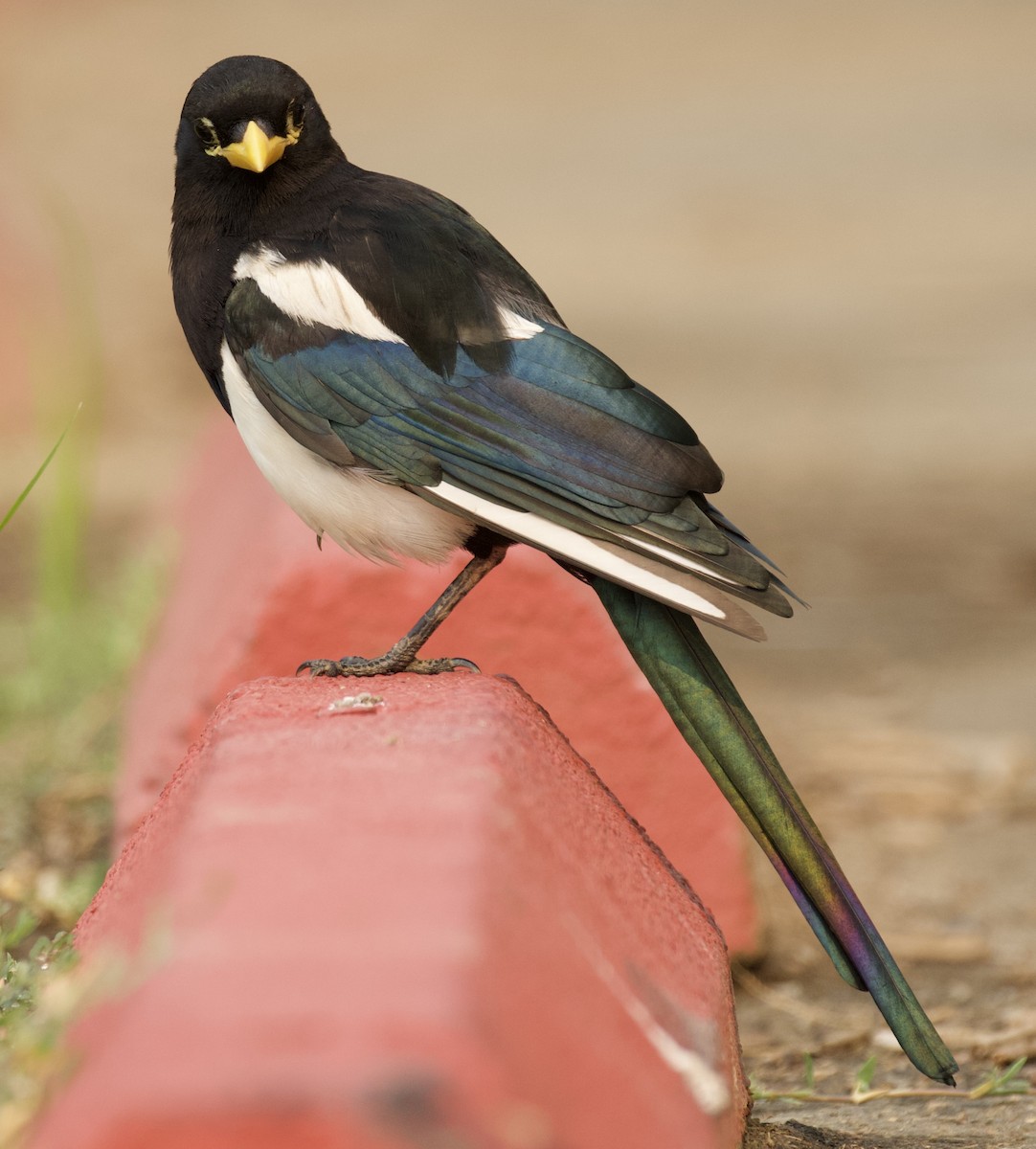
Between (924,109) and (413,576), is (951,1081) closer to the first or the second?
(413,576)

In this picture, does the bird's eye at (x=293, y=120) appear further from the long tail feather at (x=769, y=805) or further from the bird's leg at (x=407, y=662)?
the long tail feather at (x=769, y=805)

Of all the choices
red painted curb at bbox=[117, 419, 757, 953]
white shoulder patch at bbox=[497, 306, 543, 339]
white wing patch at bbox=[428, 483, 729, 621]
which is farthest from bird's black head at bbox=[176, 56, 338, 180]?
red painted curb at bbox=[117, 419, 757, 953]

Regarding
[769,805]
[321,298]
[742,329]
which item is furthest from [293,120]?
[742,329]

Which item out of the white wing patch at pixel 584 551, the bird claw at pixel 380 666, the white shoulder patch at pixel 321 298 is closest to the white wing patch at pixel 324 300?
the white shoulder patch at pixel 321 298

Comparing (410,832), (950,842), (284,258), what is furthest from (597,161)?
(410,832)

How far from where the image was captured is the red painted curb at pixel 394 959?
1.31 meters

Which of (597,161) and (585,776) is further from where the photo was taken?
(597,161)

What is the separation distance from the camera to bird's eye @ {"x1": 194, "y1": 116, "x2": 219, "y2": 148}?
9.05ft

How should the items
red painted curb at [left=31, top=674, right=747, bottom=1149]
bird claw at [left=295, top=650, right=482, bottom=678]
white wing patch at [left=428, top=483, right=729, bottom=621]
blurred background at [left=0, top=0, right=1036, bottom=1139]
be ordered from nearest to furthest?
red painted curb at [left=31, top=674, right=747, bottom=1149], white wing patch at [left=428, top=483, right=729, bottom=621], bird claw at [left=295, top=650, right=482, bottom=678], blurred background at [left=0, top=0, right=1036, bottom=1139]

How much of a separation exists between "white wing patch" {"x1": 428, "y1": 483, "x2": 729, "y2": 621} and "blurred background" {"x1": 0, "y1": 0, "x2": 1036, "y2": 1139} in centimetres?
118

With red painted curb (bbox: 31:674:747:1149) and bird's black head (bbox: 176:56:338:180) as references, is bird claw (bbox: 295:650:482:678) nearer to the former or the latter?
red painted curb (bbox: 31:674:747:1149)

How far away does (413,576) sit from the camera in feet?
10.9

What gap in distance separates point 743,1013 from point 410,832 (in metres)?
1.89

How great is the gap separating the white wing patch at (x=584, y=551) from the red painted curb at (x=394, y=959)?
247 millimetres
